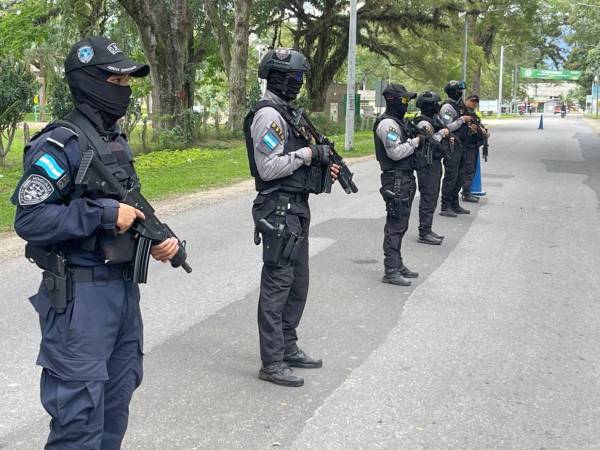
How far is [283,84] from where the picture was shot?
4094mm

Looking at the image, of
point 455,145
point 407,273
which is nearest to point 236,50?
point 455,145

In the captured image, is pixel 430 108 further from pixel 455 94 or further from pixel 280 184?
pixel 280 184

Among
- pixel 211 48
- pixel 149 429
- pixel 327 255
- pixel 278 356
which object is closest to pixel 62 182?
pixel 149 429

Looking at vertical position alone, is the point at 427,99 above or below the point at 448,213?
above

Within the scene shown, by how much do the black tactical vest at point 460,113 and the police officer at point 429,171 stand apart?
5.04 ft

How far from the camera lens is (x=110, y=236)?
2.55 meters

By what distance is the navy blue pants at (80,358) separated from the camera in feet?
8.14

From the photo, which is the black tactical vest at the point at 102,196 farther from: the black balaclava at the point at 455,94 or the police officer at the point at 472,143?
the police officer at the point at 472,143

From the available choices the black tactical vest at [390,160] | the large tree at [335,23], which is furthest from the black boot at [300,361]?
the large tree at [335,23]

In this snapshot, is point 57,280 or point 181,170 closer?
point 57,280

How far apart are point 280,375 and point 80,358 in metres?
1.86

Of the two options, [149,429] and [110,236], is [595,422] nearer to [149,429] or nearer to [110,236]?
[149,429]

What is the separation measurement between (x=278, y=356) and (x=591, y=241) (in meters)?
5.94

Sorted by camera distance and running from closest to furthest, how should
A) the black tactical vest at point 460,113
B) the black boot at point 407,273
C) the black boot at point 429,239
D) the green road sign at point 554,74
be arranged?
the black boot at point 407,273, the black boot at point 429,239, the black tactical vest at point 460,113, the green road sign at point 554,74
